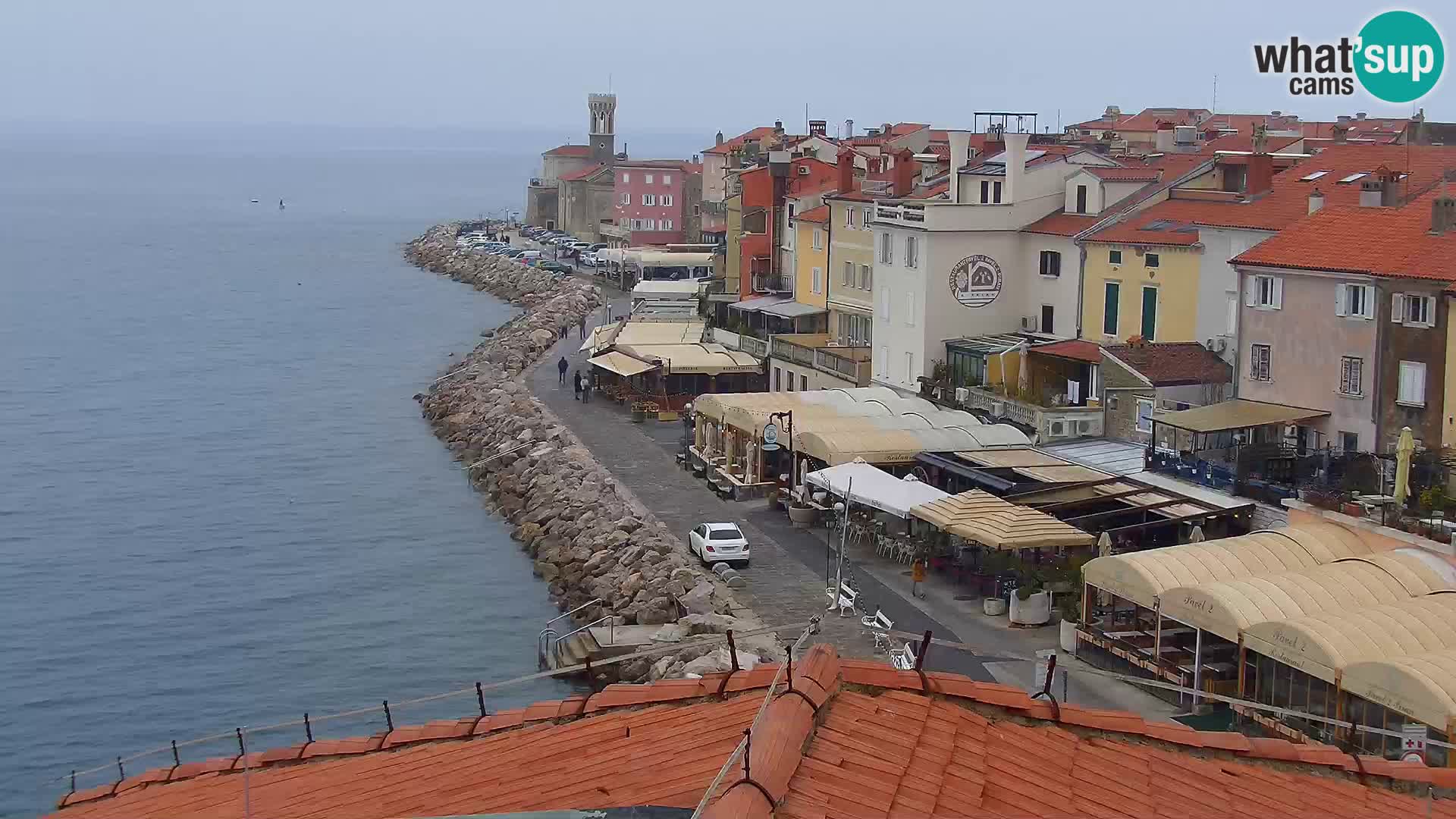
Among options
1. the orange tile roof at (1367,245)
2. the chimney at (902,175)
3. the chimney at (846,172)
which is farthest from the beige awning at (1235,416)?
the chimney at (846,172)

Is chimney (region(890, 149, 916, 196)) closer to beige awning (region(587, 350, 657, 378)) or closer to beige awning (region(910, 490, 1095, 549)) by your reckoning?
beige awning (region(587, 350, 657, 378))

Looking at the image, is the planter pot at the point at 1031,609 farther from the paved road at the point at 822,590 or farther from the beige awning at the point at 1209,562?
the beige awning at the point at 1209,562

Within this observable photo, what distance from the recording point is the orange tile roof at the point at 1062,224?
39.8 m

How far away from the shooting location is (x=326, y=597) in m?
35.5

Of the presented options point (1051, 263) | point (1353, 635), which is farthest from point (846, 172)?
point (1353, 635)

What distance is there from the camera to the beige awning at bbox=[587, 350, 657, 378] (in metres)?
49.2

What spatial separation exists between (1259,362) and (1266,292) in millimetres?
1264

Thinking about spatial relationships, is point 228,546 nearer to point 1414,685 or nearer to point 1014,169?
point 1014,169

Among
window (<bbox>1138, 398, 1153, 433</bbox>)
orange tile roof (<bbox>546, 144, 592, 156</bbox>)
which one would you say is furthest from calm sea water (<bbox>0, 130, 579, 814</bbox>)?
orange tile roof (<bbox>546, 144, 592, 156</bbox>)

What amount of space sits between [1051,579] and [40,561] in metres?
24.2

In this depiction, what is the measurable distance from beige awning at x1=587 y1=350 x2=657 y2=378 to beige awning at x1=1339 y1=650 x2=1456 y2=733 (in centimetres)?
3170

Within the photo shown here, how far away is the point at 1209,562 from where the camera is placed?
22.9m

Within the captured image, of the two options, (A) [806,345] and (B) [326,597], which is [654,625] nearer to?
(B) [326,597]

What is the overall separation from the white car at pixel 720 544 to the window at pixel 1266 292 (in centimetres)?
1003
